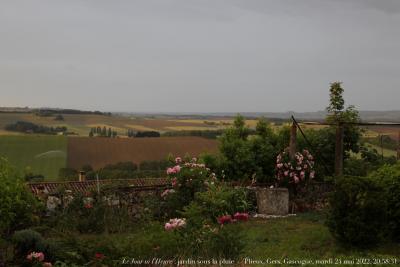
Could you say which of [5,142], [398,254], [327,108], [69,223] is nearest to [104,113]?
[5,142]

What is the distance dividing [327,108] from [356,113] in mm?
844

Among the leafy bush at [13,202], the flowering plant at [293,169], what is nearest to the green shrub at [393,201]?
the flowering plant at [293,169]

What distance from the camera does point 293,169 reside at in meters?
12.4

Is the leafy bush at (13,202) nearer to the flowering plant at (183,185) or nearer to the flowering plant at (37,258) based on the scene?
the flowering plant at (37,258)

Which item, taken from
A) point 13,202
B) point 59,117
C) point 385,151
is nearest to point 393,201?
point 13,202

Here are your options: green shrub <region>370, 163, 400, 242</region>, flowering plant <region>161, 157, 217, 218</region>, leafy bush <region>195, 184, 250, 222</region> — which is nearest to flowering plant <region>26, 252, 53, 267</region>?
leafy bush <region>195, 184, 250, 222</region>

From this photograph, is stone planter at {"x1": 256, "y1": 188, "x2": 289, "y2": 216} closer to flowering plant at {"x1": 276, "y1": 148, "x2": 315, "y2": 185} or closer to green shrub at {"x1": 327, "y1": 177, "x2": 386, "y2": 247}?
flowering plant at {"x1": 276, "y1": 148, "x2": 315, "y2": 185}

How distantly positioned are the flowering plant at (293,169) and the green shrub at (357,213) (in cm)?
451

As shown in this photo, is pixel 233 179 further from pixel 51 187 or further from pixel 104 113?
pixel 104 113

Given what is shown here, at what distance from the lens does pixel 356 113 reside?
14133 millimetres

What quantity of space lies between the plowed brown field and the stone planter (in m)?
14.1

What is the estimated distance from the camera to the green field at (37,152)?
80.0ft

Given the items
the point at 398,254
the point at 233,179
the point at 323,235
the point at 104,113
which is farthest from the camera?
the point at 104,113

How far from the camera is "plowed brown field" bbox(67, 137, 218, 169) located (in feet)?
88.2
